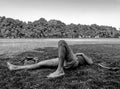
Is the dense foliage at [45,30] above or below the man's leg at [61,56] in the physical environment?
above

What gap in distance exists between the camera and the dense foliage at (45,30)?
273 ft

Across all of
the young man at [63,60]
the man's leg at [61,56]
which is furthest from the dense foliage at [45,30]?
the man's leg at [61,56]

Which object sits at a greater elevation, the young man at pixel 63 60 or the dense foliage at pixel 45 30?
the dense foliage at pixel 45 30

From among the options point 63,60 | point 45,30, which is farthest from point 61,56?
point 45,30

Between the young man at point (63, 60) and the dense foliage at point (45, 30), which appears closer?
the young man at point (63, 60)

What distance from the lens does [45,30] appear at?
92.9 metres

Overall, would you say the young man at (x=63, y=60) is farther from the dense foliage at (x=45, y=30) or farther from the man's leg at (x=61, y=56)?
the dense foliage at (x=45, y=30)

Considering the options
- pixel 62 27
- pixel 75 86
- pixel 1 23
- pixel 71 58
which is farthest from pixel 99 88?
pixel 62 27

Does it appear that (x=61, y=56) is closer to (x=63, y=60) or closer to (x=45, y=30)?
(x=63, y=60)

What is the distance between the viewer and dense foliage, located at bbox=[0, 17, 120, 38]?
83.1 metres

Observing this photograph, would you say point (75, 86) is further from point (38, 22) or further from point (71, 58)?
point (38, 22)

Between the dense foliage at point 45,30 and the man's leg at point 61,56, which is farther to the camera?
the dense foliage at point 45,30

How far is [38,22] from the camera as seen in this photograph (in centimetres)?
9444

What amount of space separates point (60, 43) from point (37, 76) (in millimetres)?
1359
